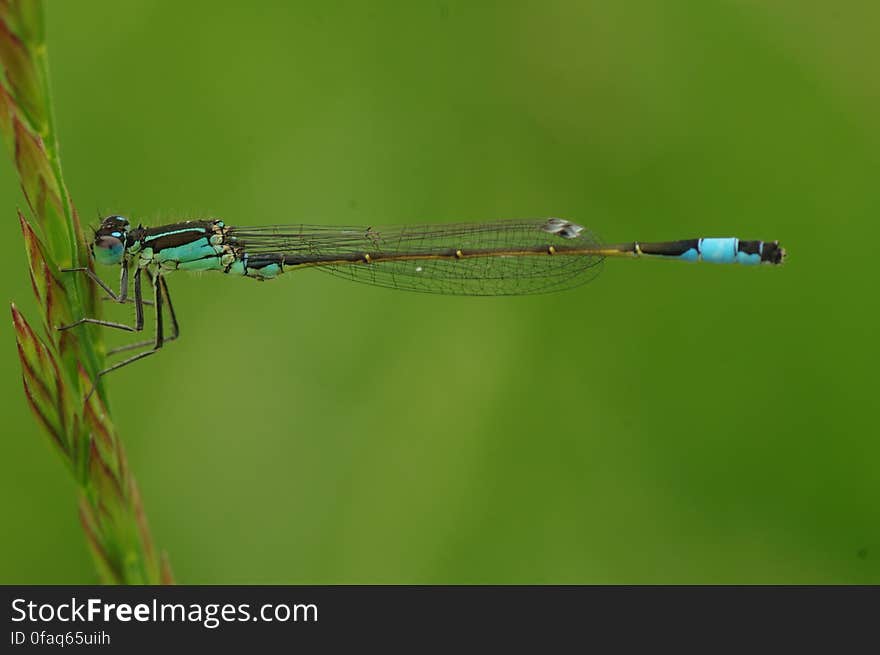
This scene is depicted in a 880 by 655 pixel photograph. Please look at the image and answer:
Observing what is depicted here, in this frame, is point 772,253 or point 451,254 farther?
point 451,254

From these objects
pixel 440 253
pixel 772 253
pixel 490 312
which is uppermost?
pixel 440 253

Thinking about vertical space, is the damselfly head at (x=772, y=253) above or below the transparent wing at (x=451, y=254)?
below

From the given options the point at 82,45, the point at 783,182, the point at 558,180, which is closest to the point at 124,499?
the point at 82,45

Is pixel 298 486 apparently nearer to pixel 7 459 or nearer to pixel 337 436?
pixel 337 436

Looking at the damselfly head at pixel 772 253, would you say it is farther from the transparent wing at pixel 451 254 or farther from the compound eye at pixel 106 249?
the compound eye at pixel 106 249

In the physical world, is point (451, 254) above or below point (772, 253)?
above

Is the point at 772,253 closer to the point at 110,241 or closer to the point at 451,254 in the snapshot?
the point at 451,254

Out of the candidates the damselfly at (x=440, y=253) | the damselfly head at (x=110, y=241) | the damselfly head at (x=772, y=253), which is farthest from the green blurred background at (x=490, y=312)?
the damselfly head at (x=772, y=253)

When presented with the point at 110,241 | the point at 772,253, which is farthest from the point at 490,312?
the point at 110,241
